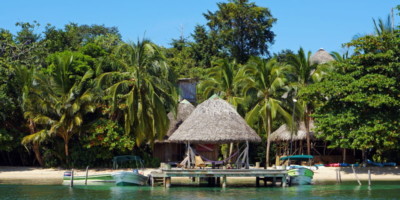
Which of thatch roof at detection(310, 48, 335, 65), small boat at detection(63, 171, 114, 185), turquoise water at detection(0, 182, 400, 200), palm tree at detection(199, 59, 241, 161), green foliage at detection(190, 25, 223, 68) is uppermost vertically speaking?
green foliage at detection(190, 25, 223, 68)

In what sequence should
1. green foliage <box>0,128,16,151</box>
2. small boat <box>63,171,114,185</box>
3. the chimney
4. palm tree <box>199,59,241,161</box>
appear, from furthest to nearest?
1. the chimney
2. palm tree <box>199,59,241,161</box>
3. green foliage <box>0,128,16,151</box>
4. small boat <box>63,171,114,185</box>

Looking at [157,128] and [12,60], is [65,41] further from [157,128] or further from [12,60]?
[157,128]

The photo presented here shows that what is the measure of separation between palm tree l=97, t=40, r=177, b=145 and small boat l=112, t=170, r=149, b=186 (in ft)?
20.4

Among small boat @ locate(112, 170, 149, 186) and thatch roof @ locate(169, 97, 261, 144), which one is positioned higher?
thatch roof @ locate(169, 97, 261, 144)

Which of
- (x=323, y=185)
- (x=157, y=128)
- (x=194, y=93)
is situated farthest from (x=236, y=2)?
(x=323, y=185)

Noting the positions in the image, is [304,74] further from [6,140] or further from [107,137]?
[6,140]

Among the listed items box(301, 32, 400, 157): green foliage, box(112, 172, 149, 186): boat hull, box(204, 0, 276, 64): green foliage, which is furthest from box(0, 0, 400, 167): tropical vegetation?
box(204, 0, 276, 64): green foliage

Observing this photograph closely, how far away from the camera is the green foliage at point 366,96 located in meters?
28.0

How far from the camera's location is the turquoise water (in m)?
21.0

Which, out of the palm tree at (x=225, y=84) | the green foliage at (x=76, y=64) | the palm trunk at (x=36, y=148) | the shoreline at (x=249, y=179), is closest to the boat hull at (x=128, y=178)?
the shoreline at (x=249, y=179)

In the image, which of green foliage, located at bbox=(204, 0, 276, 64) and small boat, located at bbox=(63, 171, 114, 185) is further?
green foliage, located at bbox=(204, 0, 276, 64)

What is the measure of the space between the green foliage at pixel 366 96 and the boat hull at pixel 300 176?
144 inches

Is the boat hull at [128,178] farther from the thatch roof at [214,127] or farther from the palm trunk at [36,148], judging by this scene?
the palm trunk at [36,148]

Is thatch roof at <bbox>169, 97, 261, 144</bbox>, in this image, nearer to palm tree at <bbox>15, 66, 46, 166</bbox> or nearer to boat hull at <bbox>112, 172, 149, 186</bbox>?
boat hull at <bbox>112, 172, 149, 186</bbox>
